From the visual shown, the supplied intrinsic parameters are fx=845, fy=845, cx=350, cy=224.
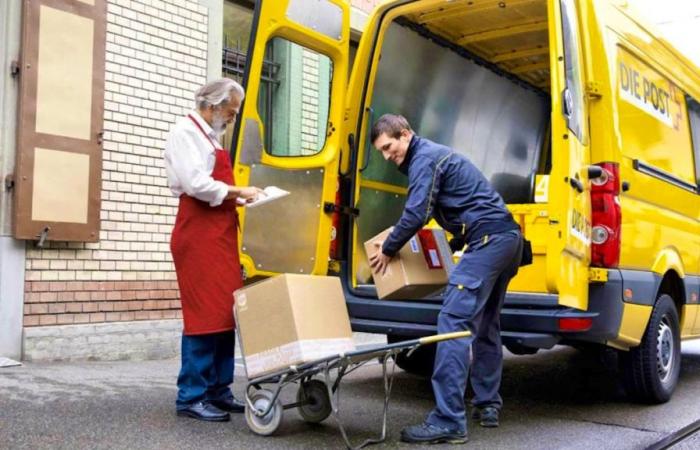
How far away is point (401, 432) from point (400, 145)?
4.81 ft

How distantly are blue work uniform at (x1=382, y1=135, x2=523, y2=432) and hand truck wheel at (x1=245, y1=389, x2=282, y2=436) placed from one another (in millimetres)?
746

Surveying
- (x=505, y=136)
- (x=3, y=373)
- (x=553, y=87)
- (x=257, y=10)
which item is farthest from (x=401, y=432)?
(x=505, y=136)

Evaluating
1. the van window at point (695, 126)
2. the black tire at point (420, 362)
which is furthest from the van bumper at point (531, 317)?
the van window at point (695, 126)

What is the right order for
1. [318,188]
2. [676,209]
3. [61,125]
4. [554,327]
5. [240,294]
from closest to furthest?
1. [240,294]
2. [554,327]
3. [318,188]
4. [676,209]
5. [61,125]

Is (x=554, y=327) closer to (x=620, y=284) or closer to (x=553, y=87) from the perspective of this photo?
(x=620, y=284)

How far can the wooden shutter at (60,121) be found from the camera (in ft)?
20.4

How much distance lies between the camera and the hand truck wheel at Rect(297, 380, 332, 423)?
4340mm

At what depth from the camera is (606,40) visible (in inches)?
194

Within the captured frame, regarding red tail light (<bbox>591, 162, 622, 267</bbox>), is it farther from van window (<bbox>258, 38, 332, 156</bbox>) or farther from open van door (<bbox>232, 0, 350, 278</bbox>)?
van window (<bbox>258, 38, 332, 156</bbox>)

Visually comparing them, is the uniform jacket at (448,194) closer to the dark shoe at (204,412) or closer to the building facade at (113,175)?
the dark shoe at (204,412)

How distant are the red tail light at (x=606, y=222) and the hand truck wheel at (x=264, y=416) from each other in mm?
1978

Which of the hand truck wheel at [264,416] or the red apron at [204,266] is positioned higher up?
the red apron at [204,266]

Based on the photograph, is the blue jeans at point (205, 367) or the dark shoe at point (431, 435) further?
the blue jeans at point (205, 367)

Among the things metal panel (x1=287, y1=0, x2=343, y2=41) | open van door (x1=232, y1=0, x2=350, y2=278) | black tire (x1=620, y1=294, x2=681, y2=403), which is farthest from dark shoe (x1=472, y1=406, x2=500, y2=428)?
metal panel (x1=287, y1=0, x2=343, y2=41)
